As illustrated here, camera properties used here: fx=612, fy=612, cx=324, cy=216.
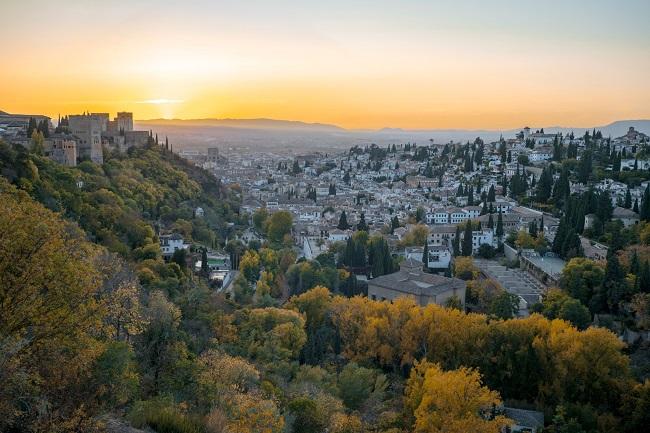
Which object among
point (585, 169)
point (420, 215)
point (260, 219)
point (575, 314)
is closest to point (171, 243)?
point (260, 219)

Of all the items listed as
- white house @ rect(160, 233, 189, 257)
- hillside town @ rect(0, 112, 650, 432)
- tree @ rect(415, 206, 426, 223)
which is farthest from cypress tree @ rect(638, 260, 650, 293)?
tree @ rect(415, 206, 426, 223)

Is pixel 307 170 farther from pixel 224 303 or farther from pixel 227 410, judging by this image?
pixel 227 410

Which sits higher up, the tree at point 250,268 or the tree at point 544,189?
the tree at point 544,189

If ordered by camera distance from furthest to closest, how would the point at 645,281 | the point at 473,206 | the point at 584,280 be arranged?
the point at 473,206
the point at 584,280
the point at 645,281

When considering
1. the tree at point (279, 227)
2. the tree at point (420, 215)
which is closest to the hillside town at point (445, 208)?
the tree at point (420, 215)

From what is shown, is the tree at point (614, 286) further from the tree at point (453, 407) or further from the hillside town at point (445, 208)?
the tree at point (453, 407)

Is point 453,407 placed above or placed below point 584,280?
below

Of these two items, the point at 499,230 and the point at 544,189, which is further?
the point at 544,189

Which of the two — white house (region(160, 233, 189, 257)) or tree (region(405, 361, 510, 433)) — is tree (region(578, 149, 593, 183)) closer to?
white house (region(160, 233, 189, 257))

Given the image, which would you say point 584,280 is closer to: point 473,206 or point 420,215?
point 420,215

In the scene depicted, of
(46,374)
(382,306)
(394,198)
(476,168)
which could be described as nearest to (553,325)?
(382,306)

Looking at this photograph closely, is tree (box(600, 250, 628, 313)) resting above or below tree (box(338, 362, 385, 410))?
above
